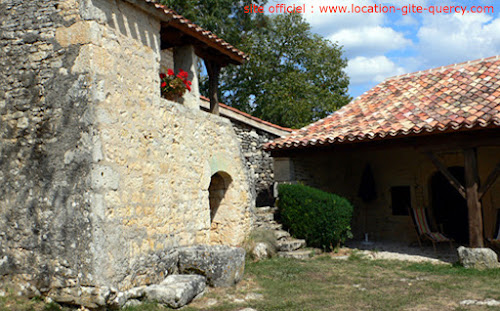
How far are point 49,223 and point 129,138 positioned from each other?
4.43 ft

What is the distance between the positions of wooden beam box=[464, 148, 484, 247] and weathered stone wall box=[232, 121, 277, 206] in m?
5.69

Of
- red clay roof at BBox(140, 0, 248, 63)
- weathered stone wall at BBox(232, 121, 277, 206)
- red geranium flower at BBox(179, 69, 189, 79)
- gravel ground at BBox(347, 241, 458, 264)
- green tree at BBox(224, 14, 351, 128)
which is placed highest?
green tree at BBox(224, 14, 351, 128)

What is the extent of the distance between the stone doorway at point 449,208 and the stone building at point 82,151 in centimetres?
732

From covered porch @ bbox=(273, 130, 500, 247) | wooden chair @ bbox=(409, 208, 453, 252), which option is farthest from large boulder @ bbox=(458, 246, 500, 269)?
covered porch @ bbox=(273, 130, 500, 247)

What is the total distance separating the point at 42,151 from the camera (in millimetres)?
5191

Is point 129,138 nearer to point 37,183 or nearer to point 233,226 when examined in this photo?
point 37,183

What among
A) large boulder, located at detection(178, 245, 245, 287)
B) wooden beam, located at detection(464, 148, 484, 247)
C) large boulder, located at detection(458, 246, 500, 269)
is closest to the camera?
large boulder, located at detection(178, 245, 245, 287)

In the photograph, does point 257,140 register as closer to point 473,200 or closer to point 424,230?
point 424,230

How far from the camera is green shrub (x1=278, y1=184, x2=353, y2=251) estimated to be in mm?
8938

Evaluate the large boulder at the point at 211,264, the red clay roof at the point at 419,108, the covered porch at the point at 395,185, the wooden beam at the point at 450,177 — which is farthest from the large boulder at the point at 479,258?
the large boulder at the point at 211,264

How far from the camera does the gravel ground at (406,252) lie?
27.5ft

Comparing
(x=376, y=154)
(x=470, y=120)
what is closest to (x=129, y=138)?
(x=470, y=120)

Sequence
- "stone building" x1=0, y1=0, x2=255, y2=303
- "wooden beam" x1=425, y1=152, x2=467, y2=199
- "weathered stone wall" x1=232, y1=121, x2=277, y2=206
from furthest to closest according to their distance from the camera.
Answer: "weathered stone wall" x1=232, y1=121, x2=277, y2=206, "wooden beam" x1=425, y1=152, x2=467, y2=199, "stone building" x1=0, y1=0, x2=255, y2=303

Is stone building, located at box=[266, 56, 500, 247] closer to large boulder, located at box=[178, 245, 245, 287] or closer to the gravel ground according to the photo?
the gravel ground
